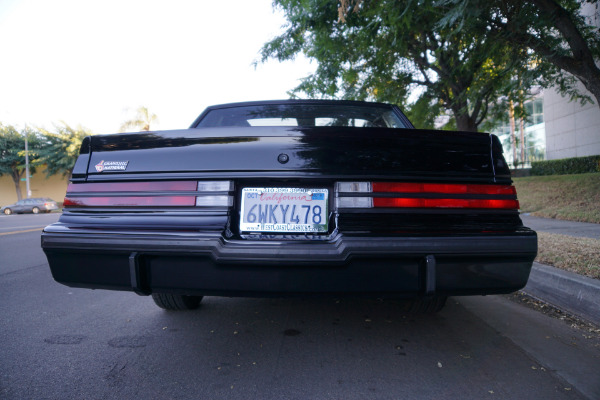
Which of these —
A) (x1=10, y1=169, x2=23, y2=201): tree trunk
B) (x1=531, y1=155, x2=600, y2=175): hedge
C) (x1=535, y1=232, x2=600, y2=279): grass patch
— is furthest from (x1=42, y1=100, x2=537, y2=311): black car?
(x1=10, y1=169, x2=23, y2=201): tree trunk

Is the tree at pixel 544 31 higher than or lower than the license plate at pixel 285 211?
higher

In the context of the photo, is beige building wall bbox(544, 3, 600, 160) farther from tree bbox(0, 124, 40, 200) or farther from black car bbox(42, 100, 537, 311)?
tree bbox(0, 124, 40, 200)

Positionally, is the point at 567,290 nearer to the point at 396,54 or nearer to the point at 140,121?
the point at 396,54

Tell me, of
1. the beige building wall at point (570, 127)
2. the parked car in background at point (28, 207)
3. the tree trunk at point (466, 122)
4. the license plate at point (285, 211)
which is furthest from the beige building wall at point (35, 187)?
the license plate at point (285, 211)

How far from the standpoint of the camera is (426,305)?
2633mm

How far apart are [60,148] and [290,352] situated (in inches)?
1385

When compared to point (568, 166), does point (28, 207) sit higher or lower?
lower

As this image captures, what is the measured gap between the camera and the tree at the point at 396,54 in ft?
18.0

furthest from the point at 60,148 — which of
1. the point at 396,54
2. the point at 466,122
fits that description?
the point at 466,122

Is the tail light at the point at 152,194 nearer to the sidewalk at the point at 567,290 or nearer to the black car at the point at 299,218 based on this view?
the black car at the point at 299,218

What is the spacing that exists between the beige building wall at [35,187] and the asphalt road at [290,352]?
37909 mm

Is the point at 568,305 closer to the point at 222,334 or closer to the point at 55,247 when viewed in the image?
the point at 222,334

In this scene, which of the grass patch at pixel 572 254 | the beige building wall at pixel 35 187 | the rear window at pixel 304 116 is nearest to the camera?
the rear window at pixel 304 116

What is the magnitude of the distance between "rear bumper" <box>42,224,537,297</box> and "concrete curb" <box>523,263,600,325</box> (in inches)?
56.8
